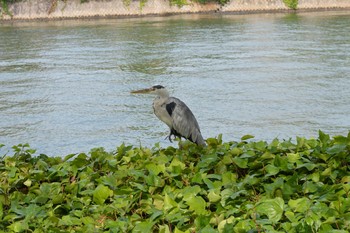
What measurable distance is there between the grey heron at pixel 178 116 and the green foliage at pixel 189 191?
2.87 feet

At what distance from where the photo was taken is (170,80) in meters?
13.1

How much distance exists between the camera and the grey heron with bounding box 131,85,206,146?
589 centimetres

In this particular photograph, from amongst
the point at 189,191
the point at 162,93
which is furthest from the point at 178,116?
the point at 189,191

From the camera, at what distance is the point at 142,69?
14750mm

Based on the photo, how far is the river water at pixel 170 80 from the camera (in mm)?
9000

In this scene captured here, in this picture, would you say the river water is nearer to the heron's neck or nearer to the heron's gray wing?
the heron's neck

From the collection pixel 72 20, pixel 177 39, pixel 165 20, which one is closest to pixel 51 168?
pixel 177 39

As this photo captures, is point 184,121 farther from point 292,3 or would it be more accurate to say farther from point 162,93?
point 292,3

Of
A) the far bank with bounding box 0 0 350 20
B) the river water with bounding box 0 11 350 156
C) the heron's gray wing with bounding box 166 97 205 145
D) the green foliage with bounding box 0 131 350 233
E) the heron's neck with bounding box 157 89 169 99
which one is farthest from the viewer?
the far bank with bounding box 0 0 350 20

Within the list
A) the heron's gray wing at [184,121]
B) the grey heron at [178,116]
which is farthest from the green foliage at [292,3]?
the heron's gray wing at [184,121]

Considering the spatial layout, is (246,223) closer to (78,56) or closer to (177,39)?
(78,56)

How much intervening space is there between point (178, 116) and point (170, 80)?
7111mm

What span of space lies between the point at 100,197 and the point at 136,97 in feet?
25.0

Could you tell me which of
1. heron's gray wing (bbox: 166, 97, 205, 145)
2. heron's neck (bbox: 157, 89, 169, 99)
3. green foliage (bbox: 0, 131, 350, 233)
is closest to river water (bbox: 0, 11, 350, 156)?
heron's neck (bbox: 157, 89, 169, 99)
